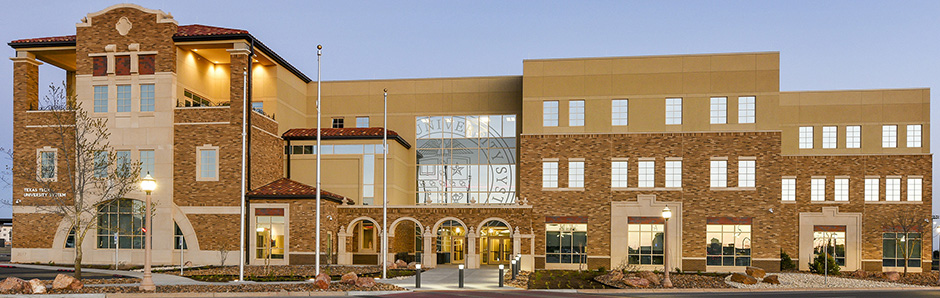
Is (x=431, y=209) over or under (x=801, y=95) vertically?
under

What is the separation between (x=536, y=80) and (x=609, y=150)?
5.79m

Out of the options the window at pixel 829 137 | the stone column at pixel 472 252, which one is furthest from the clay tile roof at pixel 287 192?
the window at pixel 829 137

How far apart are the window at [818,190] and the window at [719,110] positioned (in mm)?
9197

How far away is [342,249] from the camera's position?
1686 inches

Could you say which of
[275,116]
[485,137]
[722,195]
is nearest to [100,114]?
[275,116]

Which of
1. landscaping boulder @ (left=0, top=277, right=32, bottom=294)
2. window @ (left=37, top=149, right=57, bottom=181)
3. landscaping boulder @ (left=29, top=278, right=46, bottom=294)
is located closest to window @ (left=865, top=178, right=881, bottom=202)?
landscaping boulder @ (left=29, top=278, right=46, bottom=294)

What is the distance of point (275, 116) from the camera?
154 feet

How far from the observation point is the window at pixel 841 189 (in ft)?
157

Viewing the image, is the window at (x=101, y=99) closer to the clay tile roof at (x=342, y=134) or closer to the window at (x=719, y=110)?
the clay tile roof at (x=342, y=134)

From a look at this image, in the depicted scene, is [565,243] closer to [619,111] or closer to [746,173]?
[619,111]

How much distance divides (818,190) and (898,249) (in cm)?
569

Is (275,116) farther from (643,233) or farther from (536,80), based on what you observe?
(643,233)

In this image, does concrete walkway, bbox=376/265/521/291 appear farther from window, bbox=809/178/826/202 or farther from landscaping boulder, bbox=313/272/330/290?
window, bbox=809/178/826/202

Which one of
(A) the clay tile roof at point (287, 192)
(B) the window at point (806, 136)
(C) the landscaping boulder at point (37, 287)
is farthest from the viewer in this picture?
(B) the window at point (806, 136)
